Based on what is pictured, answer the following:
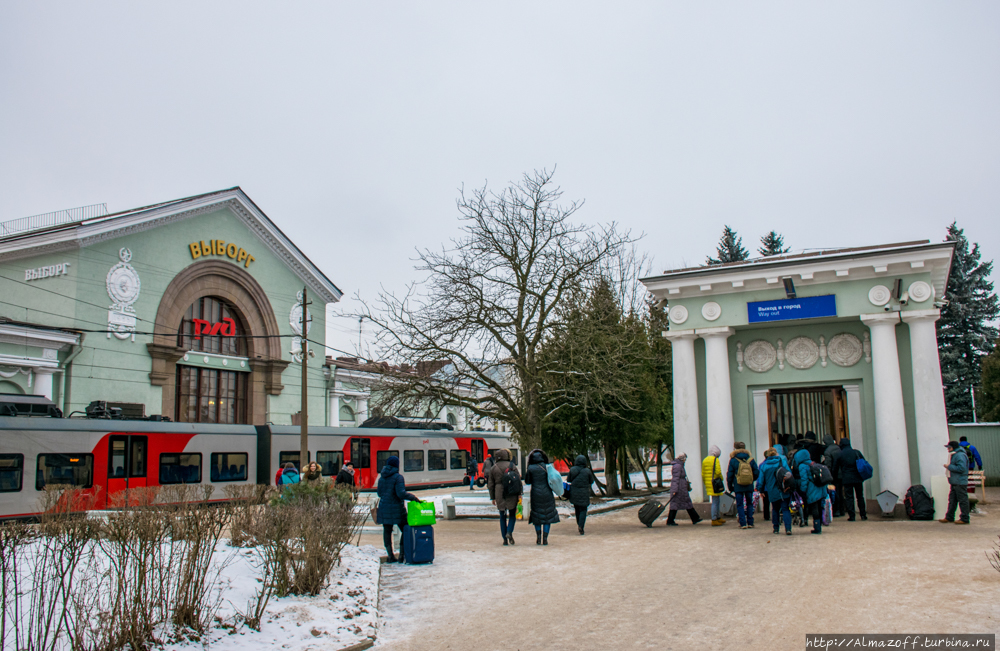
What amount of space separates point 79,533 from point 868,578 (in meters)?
7.67

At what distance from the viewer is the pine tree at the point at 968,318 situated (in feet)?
127

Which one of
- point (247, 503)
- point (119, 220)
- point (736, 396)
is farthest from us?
point (119, 220)

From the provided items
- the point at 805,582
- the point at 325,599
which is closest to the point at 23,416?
the point at 325,599

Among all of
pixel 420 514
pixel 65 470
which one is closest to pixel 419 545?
pixel 420 514

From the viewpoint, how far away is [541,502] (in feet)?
41.1

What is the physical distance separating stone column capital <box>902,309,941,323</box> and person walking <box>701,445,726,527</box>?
4.53 metres

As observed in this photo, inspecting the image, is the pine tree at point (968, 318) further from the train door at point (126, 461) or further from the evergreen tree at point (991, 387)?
the train door at point (126, 461)

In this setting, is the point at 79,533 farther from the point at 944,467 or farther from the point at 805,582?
the point at 944,467

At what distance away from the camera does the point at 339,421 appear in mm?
40594

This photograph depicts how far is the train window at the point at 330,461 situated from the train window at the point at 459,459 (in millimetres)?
7899

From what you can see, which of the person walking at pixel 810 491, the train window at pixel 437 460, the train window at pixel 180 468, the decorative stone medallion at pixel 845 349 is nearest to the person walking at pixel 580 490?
the person walking at pixel 810 491

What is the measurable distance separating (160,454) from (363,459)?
31.6ft

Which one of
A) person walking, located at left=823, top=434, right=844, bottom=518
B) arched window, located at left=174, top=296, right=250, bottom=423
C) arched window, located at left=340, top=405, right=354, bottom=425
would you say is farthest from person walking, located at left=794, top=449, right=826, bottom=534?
arched window, located at left=340, top=405, right=354, bottom=425

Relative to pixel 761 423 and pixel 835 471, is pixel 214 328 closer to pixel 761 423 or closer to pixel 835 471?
pixel 761 423
